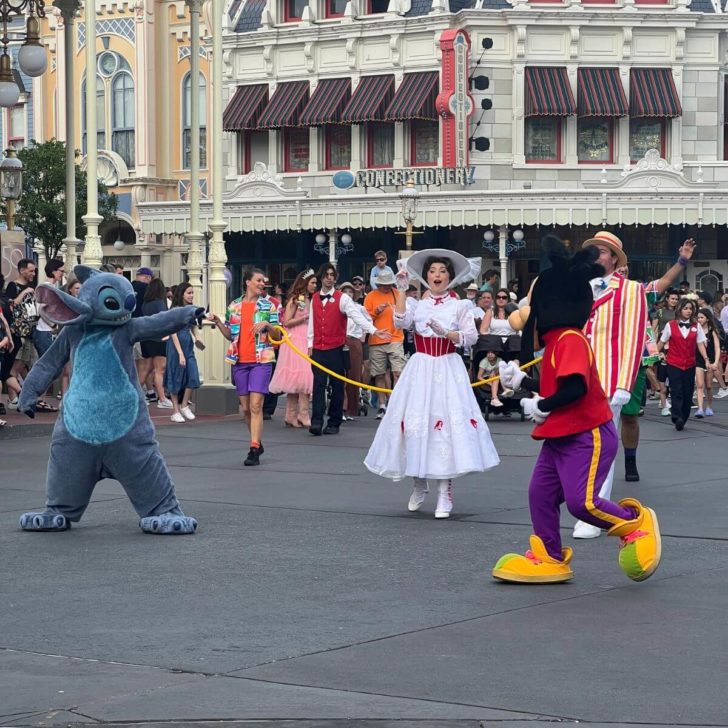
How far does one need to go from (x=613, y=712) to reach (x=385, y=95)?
115 feet

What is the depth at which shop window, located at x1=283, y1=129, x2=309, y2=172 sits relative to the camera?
4200 cm

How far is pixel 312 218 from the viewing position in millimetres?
39156

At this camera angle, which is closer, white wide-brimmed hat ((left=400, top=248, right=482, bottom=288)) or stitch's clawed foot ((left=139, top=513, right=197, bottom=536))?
stitch's clawed foot ((left=139, top=513, right=197, bottom=536))

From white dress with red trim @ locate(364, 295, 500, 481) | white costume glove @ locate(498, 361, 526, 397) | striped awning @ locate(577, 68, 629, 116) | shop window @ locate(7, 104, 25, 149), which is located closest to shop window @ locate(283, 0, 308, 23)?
striped awning @ locate(577, 68, 629, 116)

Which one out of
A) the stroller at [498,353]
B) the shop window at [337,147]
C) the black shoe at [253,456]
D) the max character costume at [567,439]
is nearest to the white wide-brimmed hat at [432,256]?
the max character costume at [567,439]

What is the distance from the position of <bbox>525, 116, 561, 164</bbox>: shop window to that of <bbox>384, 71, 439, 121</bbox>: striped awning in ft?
7.77

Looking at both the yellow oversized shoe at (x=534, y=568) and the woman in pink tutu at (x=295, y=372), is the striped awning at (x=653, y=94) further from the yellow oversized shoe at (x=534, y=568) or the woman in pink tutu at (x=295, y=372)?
the yellow oversized shoe at (x=534, y=568)

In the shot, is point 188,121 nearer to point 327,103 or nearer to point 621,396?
point 327,103

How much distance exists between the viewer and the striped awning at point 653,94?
38.0 m

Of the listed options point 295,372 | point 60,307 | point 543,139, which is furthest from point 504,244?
point 60,307

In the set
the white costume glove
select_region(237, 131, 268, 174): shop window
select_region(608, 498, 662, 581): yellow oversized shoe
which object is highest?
select_region(237, 131, 268, 174): shop window

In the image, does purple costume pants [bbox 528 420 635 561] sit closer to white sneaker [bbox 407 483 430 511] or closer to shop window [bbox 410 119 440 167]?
white sneaker [bbox 407 483 430 511]

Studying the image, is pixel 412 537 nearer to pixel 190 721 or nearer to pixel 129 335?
pixel 129 335

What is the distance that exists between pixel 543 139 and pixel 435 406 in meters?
29.4
